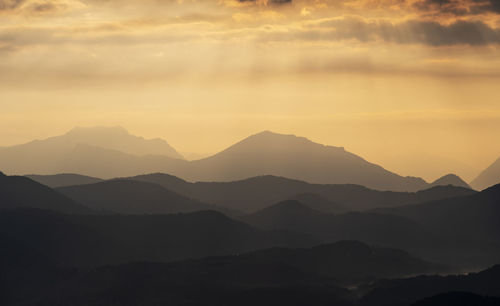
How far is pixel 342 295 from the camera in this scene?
7746 inches

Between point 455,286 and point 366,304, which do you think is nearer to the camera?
point 366,304

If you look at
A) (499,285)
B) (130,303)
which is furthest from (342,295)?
(130,303)

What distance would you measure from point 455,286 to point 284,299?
161ft

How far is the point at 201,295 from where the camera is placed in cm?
19325

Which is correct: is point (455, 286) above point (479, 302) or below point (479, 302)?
below

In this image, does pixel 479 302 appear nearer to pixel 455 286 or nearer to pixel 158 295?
pixel 455 286

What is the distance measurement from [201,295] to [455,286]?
69623 millimetres

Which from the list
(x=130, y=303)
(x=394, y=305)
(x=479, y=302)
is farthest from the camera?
(x=130, y=303)

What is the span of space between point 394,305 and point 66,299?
→ 86145mm

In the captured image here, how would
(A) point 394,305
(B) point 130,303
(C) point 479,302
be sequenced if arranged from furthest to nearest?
(B) point 130,303
(A) point 394,305
(C) point 479,302

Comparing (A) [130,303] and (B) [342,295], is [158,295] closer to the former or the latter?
(A) [130,303]

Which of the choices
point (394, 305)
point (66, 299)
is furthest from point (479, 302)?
point (66, 299)

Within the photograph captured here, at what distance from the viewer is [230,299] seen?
188250mm

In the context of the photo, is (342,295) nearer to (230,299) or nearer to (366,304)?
(366,304)
